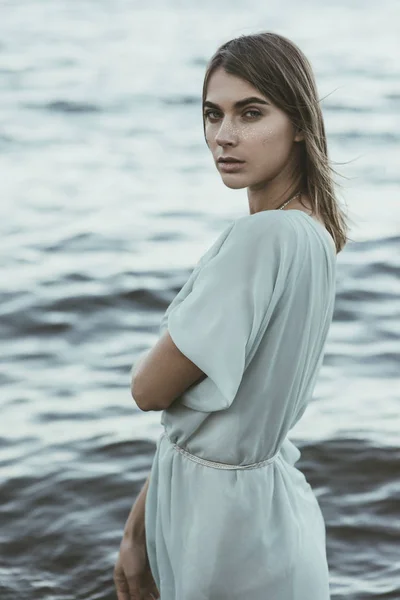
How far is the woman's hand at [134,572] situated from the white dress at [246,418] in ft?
0.43

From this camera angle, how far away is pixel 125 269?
6578 mm

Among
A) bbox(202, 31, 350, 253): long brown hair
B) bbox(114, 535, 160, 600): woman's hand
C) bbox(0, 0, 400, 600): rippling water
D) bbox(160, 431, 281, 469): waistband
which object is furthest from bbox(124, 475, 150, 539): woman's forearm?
bbox(0, 0, 400, 600): rippling water

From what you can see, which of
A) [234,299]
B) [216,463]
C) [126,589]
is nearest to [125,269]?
[126,589]

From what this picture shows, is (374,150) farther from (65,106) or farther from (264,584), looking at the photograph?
(264,584)

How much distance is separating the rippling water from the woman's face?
30 centimetres

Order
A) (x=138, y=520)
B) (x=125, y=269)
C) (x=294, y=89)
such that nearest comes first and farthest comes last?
(x=294, y=89) → (x=138, y=520) → (x=125, y=269)

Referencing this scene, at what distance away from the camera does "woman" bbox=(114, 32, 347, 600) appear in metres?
2.03

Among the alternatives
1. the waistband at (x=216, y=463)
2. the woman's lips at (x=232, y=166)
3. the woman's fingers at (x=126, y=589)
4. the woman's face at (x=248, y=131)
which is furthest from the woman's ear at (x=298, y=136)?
the woman's fingers at (x=126, y=589)

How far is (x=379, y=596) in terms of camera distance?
12.5 ft

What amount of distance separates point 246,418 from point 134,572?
0.55m

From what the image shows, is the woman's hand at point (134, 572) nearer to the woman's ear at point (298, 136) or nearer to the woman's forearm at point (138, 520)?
the woman's forearm at point (138, 520)

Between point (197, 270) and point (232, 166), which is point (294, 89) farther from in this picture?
point (197, 270)

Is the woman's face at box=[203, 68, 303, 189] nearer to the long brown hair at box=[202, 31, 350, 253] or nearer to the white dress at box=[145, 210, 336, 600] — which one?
the long brown hair at box=[202, 31, 350, 253]

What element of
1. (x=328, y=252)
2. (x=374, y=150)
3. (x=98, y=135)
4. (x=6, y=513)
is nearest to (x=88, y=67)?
(x=98, y=135)
